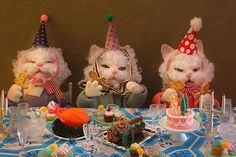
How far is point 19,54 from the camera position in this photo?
9.10 ft

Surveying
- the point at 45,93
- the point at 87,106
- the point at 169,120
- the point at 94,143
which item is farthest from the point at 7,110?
the point at 169,120

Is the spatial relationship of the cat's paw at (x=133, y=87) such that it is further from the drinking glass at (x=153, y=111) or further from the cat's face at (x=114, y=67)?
the drinking glass at (x=153, y=111)

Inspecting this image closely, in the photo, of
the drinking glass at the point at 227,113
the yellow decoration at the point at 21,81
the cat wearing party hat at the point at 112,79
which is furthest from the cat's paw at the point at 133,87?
the yellow decoration at the point at 21,81

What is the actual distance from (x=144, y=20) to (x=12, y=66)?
41.6 inches

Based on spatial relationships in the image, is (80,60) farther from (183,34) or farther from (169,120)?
(169,120)

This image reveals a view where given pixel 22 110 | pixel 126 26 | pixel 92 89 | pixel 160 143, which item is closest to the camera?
pixel 160 143

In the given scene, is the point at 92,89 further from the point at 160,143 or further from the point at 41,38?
the point at 160,143

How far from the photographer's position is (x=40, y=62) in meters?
2.66

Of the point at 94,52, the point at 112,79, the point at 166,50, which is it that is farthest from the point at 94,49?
the point at 166,50

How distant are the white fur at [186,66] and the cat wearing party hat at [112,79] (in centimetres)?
20

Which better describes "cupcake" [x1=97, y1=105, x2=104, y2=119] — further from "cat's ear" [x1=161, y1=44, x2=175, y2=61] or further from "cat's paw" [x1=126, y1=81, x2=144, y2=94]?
"cat's ear" [x1=161, y1=44, x2=175, y2=61]

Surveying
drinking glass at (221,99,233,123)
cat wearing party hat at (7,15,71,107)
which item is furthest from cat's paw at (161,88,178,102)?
cat wearing party hat at (7,15,71,107)

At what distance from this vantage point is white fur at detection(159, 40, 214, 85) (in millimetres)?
2656

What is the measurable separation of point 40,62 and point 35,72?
0.08m
